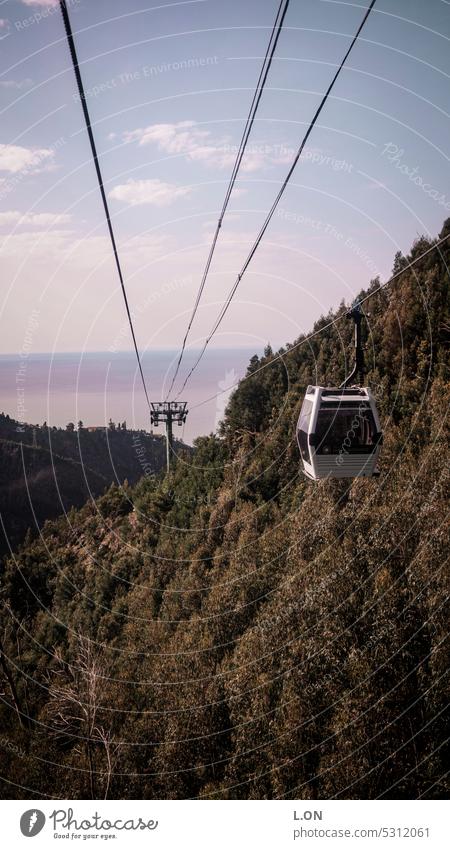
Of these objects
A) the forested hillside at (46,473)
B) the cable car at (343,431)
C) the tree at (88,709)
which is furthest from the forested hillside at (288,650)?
the forested hillside at (46,473)

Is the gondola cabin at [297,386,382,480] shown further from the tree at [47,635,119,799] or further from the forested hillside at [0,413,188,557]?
the forested hillside at [0,413,188,557]

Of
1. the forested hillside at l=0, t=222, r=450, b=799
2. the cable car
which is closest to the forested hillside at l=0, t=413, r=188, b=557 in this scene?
the forested hillside at l=0, t=222, r=450, b=799

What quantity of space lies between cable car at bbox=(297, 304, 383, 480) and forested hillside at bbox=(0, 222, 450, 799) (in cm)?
1557

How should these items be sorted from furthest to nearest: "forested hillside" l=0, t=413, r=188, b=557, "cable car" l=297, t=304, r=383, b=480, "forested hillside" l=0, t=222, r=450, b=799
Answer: "forested hillside" l=0, t=413, r=188, b=557, "forested hillside" l=0, t=222, r=450, b=799, "cable car" l=297, t=304, r=383, b=480

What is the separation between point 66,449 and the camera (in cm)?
19988

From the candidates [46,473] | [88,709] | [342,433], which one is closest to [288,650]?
[88,709]

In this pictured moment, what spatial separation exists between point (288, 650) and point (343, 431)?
27.6 m

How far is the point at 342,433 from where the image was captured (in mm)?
13703

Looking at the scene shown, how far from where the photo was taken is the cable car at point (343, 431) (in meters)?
13.6

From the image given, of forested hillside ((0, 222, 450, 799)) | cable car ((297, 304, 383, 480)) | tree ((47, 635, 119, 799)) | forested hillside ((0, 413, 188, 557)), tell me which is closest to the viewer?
cable car ((297, 304, 383, 480))

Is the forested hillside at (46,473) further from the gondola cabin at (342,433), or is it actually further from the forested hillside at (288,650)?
the gondola cabin at (342,433)

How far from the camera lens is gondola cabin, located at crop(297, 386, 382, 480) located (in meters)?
13.6

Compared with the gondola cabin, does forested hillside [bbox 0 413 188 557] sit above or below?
below

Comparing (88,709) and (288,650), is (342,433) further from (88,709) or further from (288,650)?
(88,709)
